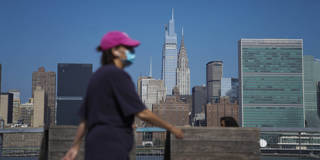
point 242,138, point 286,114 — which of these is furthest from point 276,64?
point 242,138

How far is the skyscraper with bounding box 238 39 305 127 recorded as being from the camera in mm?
151250

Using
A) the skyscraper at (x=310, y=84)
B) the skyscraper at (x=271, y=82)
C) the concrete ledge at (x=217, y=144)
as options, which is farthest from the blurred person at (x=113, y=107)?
the skyscraper at (x=310, y=84)

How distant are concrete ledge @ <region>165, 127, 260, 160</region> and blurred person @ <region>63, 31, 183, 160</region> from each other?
3.23 meters

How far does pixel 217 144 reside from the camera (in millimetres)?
5922

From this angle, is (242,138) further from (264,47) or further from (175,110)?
(175,110)

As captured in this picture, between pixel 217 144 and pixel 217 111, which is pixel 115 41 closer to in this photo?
pixel 217 144

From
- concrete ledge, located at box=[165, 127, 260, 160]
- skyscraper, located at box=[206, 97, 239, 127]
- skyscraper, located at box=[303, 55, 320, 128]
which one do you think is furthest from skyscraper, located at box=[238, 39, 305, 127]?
concrete ledge, located at box=[165, 127, 260, 160]

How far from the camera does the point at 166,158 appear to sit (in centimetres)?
611

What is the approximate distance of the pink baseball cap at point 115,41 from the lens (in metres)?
2.72

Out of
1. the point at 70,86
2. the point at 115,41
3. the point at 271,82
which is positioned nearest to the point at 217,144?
the point at 115,41

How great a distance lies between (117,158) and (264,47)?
528 feet

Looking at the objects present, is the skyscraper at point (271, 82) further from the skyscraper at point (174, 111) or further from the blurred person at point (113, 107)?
the blurred person at point (113, 107)

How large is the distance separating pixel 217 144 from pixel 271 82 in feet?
506

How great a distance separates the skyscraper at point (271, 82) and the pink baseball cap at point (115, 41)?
15152 centimetres
